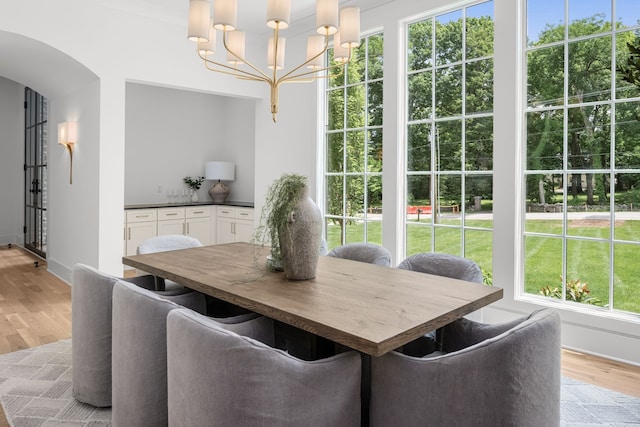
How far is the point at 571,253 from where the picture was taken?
129 inches

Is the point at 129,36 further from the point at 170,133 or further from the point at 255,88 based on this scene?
the point at 170,133

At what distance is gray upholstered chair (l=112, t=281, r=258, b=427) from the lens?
73.6 inches

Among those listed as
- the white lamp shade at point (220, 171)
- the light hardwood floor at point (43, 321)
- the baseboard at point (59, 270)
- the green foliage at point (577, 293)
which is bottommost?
the light hardwood floor at point (43, 321)

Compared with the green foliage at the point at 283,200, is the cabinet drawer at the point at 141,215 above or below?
below

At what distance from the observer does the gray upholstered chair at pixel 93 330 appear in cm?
228

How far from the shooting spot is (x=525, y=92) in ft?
11.3

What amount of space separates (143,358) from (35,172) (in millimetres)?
6506

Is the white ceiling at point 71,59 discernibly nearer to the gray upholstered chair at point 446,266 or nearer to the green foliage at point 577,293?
the gray upholstered chair at point 446,266

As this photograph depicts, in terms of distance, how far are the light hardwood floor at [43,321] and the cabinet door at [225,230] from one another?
2.12 m

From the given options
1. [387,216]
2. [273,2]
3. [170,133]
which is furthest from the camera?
[170,133]

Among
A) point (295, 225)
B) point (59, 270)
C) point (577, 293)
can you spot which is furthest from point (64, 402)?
point (59, 270)

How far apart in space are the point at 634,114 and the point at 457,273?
5.64 ft

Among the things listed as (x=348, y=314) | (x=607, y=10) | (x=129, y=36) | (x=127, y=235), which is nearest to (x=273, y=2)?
(x=348, y=314)

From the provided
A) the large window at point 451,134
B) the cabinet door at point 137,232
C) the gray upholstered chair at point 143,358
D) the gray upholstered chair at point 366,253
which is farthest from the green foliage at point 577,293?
the cabinet door at point 137,232
